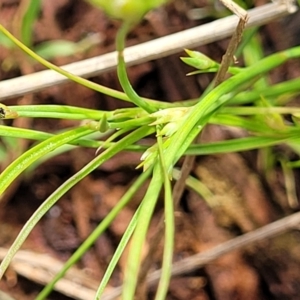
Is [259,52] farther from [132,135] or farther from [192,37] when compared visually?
[132,135]

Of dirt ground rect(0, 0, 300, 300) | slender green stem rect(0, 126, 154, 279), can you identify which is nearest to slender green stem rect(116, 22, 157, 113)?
slender green stem rect(0, 126, 154, 279)

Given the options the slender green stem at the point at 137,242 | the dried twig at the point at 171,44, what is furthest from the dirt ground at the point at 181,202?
the slender green stem at the point at 137,242

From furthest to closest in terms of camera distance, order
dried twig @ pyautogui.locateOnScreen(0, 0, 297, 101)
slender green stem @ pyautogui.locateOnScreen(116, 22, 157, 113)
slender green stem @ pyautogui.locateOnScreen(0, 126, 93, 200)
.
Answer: dried twig @ pyautogui.locateOnScreen(0, 0, 297, 101), slender green stem @ pyautogui.locateOnScreen(0, 126, 93, 200), slender green stem @ pyautogui.locateOnScreen(116, 22, 157, 113)

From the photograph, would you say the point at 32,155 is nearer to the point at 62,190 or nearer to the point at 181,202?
the point at 62,190

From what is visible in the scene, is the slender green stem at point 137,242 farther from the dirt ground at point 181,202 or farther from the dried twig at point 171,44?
the dirt ground at point 181,202

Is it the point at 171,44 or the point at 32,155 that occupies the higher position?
the point at 171,44

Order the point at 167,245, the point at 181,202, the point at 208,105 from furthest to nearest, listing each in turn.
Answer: the point at 181,202 < the point at 208,105 < the point at 167,245

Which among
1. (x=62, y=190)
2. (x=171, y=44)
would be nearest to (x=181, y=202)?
(x=171, y=44)

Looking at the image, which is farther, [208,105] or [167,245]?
[208,105]

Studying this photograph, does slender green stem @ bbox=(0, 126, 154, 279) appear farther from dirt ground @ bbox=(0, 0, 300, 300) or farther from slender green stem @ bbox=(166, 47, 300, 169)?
dirt ground @ bbox=(0, 0, 300, 300)
